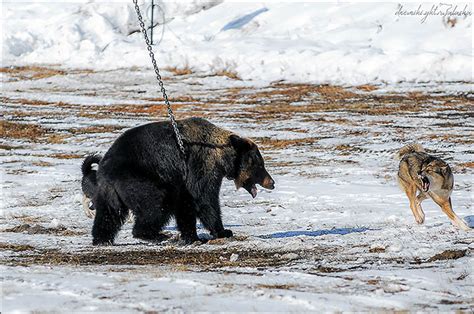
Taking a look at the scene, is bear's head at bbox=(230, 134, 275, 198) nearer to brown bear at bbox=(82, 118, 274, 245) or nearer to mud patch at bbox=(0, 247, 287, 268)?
brown bear at bbox=(82, 118, 274, 245)

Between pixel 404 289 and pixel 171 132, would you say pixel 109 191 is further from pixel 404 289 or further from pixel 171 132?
pixel 404 289

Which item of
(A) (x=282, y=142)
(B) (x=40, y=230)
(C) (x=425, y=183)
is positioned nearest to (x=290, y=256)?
(C) (x=425, y=183)

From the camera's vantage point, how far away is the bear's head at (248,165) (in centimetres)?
959

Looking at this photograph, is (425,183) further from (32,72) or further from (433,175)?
(32,72)

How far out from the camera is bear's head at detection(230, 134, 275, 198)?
959 centimetres

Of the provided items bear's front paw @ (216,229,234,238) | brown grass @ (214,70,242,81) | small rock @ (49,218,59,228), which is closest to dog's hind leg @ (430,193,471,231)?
bear's front paw @ (216,229,234,238)

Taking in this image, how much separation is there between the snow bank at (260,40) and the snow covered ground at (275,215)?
2543 mm

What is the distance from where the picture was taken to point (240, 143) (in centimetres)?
958

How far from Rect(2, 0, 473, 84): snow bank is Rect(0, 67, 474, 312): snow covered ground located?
2.54 m

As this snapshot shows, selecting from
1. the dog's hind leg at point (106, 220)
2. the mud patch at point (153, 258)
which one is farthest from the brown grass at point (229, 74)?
the mud patch at point (153, 258)

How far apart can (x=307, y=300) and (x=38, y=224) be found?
22.5 ft

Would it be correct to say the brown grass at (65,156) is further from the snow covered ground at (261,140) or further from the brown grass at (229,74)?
the brown grass at (229,74)

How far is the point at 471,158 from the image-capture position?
56.2 ft

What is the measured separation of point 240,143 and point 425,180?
2336 mm
